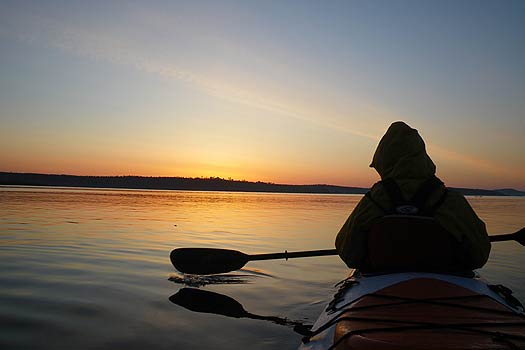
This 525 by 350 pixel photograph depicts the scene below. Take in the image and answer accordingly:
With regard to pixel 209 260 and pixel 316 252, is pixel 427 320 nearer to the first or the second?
pixel 316 252

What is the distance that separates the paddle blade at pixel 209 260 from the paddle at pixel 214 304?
1.52 ft

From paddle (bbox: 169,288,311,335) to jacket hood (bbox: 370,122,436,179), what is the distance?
2.63 metres

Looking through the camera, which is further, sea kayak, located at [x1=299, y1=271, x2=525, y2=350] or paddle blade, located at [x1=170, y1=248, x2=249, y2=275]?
paddle blade, located at [x1=170, y1=248, x2=249, y2=275]

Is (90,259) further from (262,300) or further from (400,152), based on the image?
(400,152)

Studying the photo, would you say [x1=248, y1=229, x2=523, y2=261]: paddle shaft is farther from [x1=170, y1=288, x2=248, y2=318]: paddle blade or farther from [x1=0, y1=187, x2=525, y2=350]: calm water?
[x1=170, y1=288, x2=248, y2=318]: paddle blade

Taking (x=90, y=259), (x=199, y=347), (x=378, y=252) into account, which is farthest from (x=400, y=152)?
(x=90, y=259)

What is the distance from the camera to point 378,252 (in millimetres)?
4344

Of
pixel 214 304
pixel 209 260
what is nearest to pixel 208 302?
pixel 214 304

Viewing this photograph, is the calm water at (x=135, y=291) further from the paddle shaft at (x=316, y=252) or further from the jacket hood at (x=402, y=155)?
the jacket hood at (x=402, y=155)

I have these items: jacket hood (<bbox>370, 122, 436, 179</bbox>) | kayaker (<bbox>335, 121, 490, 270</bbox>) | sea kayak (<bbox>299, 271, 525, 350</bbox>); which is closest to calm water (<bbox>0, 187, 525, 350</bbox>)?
sea kayak (<bbox>299, 271, 525, 350</bbox>)

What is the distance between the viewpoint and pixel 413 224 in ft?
13.4

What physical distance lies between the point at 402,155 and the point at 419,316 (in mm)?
1879

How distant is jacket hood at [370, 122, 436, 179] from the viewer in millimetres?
4462

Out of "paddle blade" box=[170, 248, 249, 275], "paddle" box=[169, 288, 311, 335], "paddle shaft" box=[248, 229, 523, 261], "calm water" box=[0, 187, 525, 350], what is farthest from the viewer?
"paddle blade" box=[170, 248, 249, 275]
